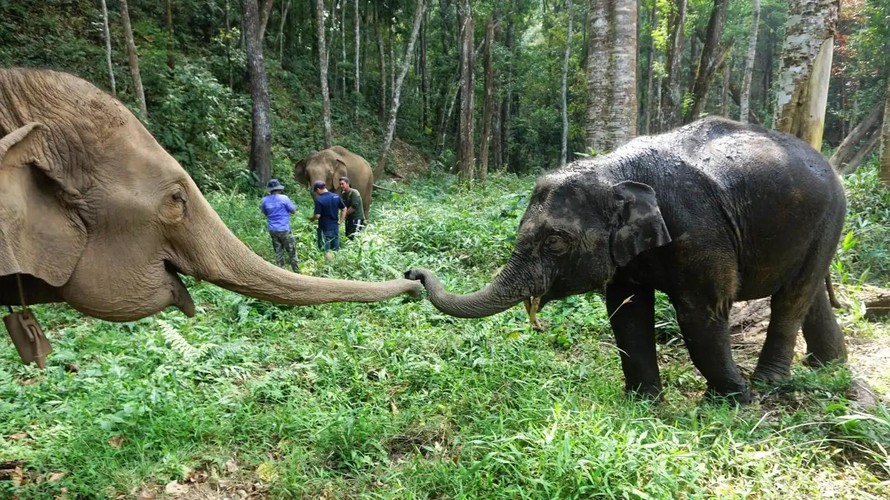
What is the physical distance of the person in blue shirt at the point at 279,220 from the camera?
7.66 m

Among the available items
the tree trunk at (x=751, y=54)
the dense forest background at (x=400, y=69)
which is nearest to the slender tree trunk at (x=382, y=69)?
the dense forest background at (x=400, y=69)

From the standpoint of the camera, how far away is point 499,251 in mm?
7445

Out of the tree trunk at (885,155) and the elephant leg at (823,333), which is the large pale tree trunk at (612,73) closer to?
the elephant leg at (823,333)

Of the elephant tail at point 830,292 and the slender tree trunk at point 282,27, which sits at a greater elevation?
the slender tree trunk at point 282,27

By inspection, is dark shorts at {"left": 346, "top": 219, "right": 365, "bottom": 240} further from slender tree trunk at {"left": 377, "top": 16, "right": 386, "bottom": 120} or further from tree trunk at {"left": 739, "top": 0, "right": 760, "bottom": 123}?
slender tree trunk at {"left": 377, "top": 16, "right": 386, "bottom": 120}

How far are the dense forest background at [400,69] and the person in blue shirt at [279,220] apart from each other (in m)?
4.03

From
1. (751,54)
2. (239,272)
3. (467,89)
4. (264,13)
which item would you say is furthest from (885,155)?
(264,13)

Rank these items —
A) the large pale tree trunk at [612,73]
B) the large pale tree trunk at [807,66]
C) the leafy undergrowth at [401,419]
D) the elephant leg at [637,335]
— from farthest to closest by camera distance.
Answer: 1. the large pale tree trunk at [612,73]
2. the large pale tree trunk at [807,66]
3. the elephant leg at [637,335]
4. the leafy undergrowth at [401,419]

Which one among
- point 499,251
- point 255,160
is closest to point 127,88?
point 255,160

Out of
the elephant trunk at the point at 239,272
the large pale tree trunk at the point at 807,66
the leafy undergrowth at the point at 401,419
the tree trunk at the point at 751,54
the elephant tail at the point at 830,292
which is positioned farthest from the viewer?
the tree trunk at the point at 751,54

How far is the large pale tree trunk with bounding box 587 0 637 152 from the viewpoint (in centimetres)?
714

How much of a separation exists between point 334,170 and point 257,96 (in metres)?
2.55

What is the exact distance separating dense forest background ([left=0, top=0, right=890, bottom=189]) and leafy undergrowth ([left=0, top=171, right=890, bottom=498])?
4028 millimetres

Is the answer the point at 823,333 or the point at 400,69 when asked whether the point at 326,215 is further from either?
the point at 400,69
